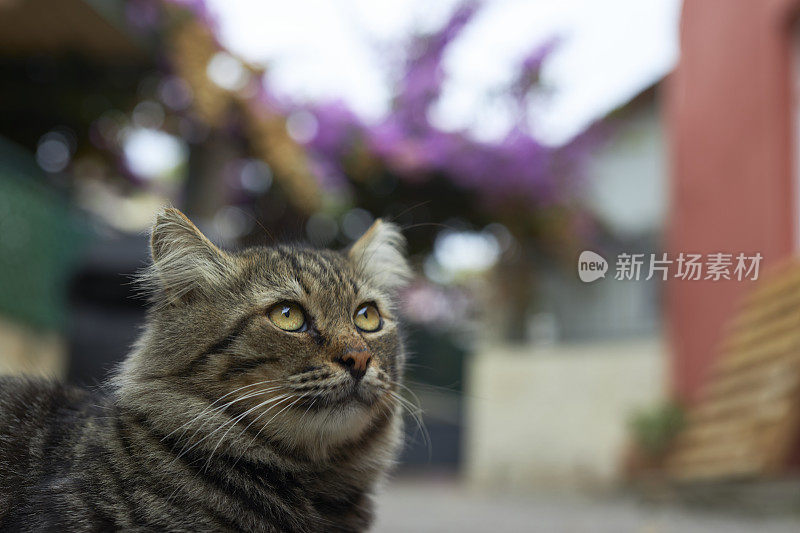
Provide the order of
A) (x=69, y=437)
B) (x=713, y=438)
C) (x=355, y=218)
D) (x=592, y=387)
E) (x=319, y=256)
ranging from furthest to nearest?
(x=355, y=218), (x=592, y=387), (x=713, y=438), (x=319, y=256), (x=69, y=437)

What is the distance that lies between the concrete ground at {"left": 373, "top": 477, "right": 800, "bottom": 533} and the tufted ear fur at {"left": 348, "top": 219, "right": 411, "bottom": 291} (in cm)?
108

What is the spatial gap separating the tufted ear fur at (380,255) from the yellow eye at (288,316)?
1.45 ft

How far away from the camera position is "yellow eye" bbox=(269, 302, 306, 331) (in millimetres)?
Answer: 1917

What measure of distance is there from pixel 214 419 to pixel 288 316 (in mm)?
328

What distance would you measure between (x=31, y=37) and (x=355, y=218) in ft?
12.3

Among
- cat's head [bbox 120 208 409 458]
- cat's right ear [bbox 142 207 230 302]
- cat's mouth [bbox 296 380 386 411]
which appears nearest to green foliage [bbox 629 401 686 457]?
cat's head [bbox 120 208 409 458]

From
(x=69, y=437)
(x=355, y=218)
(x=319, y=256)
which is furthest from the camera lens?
(x=355, y=218)

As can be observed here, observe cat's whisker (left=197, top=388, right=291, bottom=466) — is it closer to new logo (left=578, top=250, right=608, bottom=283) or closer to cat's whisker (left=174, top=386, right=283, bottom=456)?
cat's whisker (left=174, top=386, right=283, bottom=456)

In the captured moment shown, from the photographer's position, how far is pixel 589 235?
8695mm

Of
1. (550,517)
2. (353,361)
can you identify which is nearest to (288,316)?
(353,361)

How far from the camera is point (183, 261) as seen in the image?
2043 millimetres

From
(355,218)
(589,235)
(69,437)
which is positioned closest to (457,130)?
(355,218)

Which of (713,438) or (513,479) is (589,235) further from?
(713,438)

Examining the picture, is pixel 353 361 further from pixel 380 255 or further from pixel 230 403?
pixel 380 255
